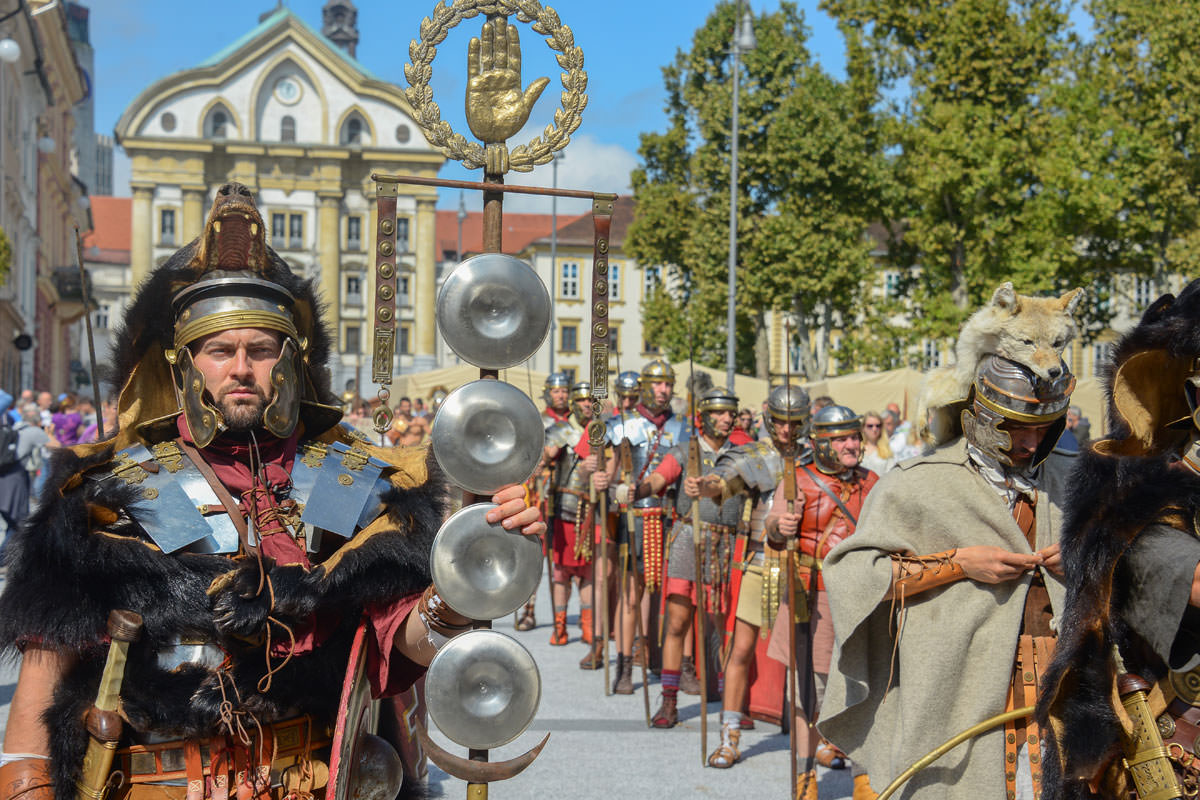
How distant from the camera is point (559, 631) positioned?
468 inches

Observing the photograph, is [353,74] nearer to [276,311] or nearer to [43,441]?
[43,441]

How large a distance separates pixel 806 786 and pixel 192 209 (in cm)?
6655

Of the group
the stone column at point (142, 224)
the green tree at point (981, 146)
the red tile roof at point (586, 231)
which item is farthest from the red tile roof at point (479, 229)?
the green tree at point (981, 146)

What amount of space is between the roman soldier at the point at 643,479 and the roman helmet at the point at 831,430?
8.61ft

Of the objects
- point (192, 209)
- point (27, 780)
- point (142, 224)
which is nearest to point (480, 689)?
point (27, 780)

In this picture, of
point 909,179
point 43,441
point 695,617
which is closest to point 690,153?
point 909,179

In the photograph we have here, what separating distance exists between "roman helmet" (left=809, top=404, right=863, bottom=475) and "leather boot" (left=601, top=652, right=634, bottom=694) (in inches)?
125

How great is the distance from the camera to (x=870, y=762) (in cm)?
475

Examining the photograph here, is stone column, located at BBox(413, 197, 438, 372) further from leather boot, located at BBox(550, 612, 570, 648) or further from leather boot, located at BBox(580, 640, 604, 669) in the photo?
→ leather boot, located at BBox(580, 640, 604, 669)

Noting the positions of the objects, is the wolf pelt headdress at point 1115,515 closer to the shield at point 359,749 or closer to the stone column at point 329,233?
the shield at point 359,749

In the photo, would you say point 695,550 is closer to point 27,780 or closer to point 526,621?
point 526,621

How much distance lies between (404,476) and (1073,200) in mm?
24418

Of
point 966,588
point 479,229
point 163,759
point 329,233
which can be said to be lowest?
point 163,759

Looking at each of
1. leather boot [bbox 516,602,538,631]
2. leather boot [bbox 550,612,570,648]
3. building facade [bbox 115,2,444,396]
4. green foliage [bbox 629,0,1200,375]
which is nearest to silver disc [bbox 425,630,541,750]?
leather boot [bbox 550,612,570,648]
